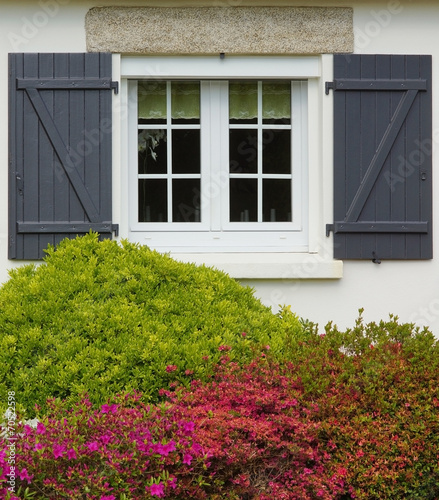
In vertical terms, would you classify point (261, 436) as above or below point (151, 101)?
below

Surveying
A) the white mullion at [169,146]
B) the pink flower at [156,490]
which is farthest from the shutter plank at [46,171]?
the pink flower at [156,490]

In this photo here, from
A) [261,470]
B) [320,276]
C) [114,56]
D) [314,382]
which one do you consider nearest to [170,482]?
[261,470]

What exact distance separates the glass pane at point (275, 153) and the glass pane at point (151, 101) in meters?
0.94

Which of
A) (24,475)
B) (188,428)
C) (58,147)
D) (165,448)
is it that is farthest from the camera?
(58,147)

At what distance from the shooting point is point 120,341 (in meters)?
4.64

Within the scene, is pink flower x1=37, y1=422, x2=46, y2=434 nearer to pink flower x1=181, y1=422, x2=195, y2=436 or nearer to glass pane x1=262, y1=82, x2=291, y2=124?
pink flower x1=181, y1=422, x2=195, y2=436

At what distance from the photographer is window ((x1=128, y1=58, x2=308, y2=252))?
19.8 ft

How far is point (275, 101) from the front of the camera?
20.1 feet

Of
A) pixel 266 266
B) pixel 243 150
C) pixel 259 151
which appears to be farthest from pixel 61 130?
pixel 266 266

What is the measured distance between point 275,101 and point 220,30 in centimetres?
78

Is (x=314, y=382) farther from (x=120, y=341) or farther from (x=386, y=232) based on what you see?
(x=386, y=232)

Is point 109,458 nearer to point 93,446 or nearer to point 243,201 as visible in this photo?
point 93,446

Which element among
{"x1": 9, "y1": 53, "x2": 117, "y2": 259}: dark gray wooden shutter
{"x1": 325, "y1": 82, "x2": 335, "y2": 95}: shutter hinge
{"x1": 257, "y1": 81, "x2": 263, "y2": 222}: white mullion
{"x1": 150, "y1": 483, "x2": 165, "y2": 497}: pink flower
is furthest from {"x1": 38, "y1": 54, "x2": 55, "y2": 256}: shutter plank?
{"x1": 150, "y1": 483, "x2": 165, "y2": 497}: pink flower

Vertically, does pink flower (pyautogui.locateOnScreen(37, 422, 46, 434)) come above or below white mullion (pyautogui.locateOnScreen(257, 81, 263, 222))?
below
